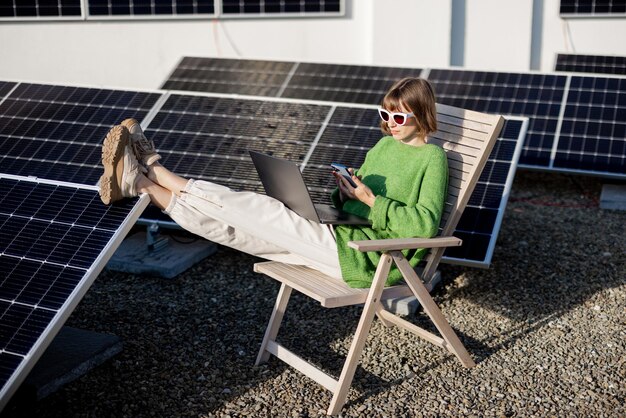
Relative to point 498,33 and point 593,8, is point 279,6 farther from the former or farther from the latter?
point 593,8

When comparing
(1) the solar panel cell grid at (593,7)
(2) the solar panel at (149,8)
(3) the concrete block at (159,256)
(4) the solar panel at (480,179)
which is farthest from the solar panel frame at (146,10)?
(3) the concrete block at (159,256)

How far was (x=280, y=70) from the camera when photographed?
28.8 feet

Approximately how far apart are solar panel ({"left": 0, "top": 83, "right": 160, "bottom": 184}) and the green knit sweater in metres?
2.25

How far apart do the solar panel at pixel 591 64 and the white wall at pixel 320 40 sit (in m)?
0.35

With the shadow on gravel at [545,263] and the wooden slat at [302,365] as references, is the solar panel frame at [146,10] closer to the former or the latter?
the shadow on gravel at [545,263]

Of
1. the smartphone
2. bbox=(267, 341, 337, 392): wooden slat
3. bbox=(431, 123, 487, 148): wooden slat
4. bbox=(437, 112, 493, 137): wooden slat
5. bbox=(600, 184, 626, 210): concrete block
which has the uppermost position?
bbox=(437, 112, 493, 137): wooden slat

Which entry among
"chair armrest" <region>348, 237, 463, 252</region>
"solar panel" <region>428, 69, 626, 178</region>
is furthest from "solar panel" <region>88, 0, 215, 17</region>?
"chair armrest" <region>348, 237, 463, 252</region>

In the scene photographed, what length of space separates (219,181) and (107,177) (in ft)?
5.39

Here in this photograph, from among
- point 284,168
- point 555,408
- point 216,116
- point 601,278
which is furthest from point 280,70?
point 555,408

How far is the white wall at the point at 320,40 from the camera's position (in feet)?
31.0

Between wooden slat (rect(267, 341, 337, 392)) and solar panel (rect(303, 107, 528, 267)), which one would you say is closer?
wooden slat (rect(267, 341, 337, 392))

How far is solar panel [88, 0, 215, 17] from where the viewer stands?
10164 millimetres

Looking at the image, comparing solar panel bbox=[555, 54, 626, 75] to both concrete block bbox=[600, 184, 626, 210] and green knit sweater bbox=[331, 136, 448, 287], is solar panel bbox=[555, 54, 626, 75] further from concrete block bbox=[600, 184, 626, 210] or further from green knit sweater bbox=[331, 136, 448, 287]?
green knit sweater bbox=[331, 136, 448, 287]

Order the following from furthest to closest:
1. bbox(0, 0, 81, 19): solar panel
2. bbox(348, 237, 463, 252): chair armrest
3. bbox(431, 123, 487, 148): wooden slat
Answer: bbox(0, 0, 81, 19): solar panel → bbox(431, 123, 487, 148): wooden slat → bbox(348, 237, 463, 252): chair armrest
